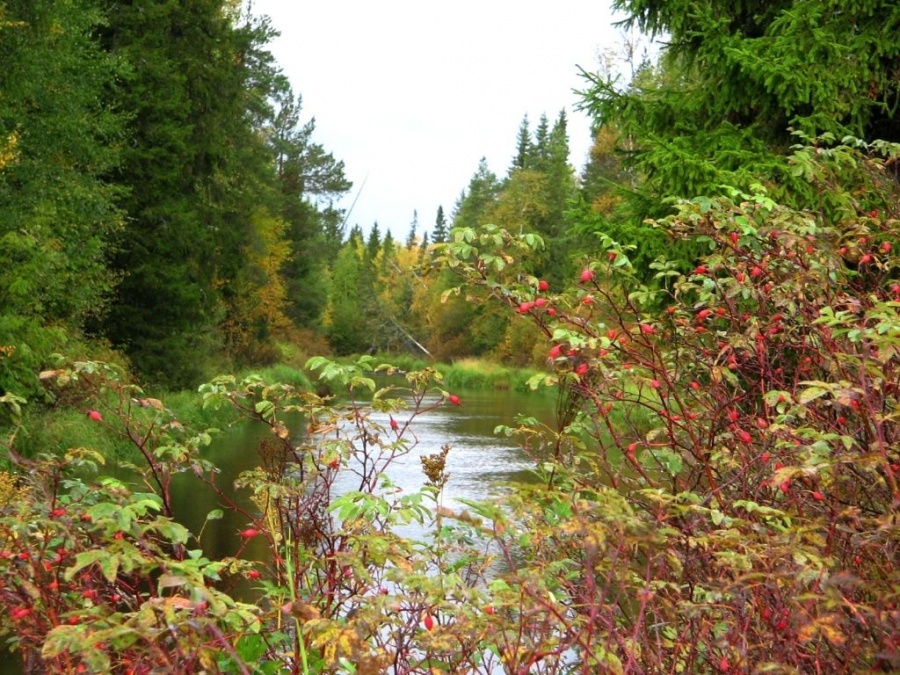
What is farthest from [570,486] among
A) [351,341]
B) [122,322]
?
[351,341]

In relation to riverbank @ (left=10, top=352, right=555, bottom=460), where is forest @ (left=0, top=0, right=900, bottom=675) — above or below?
above

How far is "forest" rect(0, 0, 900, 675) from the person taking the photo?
7.19 feet

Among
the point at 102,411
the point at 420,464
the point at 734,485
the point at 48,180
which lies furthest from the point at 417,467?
the point at 734,485

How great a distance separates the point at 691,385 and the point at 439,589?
216 centimetres

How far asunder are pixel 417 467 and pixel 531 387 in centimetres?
874

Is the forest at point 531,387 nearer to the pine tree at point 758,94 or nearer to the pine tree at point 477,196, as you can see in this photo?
the pine tree at point 758,94

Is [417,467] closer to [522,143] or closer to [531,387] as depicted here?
[531,387]

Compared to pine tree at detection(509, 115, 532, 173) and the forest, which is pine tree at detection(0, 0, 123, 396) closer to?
the forest

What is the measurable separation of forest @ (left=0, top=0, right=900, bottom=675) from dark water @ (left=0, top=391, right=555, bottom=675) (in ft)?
1.01

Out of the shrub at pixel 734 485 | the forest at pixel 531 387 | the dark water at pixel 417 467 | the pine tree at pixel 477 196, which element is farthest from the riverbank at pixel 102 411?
the pine tree at pixel 477 196

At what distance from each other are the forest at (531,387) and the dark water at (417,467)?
0.31m

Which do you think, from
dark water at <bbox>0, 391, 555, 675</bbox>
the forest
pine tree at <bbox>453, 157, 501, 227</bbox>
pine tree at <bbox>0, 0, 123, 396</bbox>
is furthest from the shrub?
pine tree at <bbox>453, 157, 501, 227</bbox>

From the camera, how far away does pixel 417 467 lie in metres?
12.4

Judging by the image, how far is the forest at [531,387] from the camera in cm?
219
